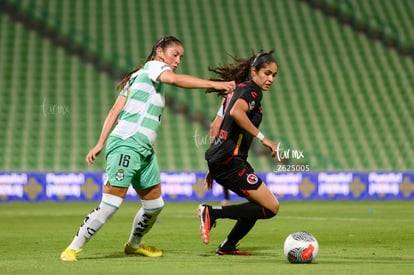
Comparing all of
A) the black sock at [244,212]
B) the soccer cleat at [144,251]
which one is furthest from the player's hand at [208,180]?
the soccer cleat at [144,251]

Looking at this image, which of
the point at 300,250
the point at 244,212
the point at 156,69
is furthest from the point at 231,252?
the point at 156,69

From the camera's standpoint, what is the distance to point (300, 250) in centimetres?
864

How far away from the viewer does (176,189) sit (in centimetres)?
2244

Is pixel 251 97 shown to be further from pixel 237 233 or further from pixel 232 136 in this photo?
pixel 237 233

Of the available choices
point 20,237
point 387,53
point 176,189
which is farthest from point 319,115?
point 20,237

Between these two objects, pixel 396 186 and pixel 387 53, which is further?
pixel 387 53

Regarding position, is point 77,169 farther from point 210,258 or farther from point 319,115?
point 210,258

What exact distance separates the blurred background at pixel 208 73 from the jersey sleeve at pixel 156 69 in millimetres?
15563

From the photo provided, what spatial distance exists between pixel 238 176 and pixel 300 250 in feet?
3.58

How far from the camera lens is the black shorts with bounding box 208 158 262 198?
9227mm

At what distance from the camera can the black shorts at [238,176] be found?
9.23 meters

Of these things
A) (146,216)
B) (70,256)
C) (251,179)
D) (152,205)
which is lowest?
(70,256)

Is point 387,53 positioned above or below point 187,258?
above

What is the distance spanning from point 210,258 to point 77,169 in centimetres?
1524
